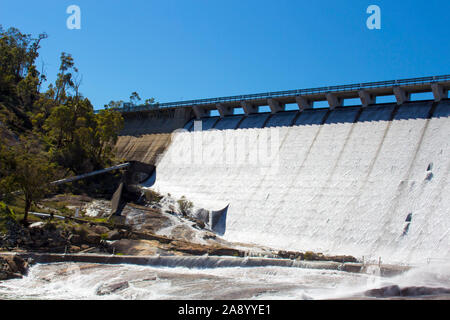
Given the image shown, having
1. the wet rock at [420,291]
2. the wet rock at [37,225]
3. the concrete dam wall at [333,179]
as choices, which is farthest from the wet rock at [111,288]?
the concrete dam wall at [333,179]

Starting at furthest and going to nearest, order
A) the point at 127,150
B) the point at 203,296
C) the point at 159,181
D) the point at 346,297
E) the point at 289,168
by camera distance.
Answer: the point at 127,150 → the point at 159,181 → the point at 289,168 → the point at 203,296 → the point at 346,297

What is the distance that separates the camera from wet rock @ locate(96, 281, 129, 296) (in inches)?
578

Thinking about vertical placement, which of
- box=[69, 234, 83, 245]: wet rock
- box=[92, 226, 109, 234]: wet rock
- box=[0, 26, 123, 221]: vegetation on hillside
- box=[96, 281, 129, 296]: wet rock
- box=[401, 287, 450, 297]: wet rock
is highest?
box=[0, 26, 123, 221]: vegetation on hillside

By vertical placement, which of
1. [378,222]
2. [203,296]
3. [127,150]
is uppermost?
[127,150]

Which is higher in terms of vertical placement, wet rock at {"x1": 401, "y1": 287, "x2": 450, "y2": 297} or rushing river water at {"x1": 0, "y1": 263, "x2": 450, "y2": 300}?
wet rock at {"x1": 401, "y1": 287, "x2": 450, "y2": 297}

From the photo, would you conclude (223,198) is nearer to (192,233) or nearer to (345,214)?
(192,233)

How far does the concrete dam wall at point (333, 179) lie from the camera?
24.2 meters

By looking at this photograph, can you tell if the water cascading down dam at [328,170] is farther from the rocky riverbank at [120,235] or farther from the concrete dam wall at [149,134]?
the rocky riverbank at [120,235]

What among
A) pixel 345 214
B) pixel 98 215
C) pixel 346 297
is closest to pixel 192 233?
pixel 98 215

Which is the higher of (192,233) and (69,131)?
(69,131)

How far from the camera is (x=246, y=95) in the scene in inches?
1663

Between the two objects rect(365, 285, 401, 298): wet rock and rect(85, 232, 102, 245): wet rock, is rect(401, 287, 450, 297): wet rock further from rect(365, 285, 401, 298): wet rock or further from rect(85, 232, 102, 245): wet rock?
rect(85, 232, 102, 245): wet rock

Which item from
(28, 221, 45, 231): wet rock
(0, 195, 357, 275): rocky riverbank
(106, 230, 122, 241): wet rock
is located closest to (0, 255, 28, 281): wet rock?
(0, 195, 357, 275): rocky riverbank

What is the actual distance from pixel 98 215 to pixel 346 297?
19.8 m
